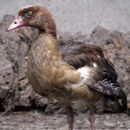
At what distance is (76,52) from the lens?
4008mm

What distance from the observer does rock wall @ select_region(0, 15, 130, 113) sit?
229 inches

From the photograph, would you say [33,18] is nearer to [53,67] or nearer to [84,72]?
[53,67]

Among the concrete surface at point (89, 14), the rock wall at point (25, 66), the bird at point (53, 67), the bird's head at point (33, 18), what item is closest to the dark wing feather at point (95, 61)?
the bird at point (53, 67)

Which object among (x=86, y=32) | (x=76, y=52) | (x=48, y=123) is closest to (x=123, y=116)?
(x=48, y=123)

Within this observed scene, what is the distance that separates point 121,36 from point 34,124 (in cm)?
214

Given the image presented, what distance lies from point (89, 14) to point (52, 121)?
82.9 inches

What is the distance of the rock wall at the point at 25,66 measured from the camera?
583cm

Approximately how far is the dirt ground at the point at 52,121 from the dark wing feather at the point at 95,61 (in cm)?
99

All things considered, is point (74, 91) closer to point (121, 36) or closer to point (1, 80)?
point (1, 80)

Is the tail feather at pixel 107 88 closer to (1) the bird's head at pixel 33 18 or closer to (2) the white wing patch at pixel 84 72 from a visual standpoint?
(2) the white wing patch at pixel 84 72

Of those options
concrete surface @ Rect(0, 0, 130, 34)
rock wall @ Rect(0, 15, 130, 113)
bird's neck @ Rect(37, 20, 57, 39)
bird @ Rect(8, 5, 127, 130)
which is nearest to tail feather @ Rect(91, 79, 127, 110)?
bird @ Rect(8, 5, 127, 130)

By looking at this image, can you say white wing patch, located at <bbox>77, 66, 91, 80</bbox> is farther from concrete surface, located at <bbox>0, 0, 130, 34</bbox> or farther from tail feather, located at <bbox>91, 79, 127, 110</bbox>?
concrete surface, located at <bbox>0, 0, 130, 34</bbox>

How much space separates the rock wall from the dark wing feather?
1550 millimetres

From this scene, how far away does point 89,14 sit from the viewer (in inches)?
253
